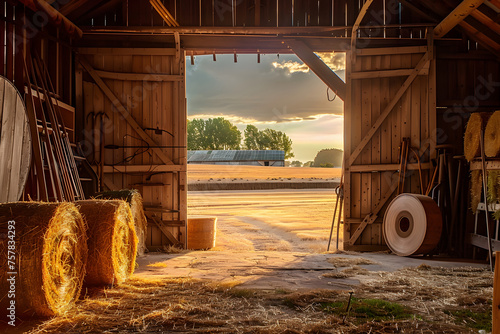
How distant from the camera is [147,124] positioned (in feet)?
24.9

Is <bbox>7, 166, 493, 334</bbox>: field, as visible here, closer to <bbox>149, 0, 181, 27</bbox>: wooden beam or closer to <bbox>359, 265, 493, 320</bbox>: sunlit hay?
<bbox>359, 265, 493, 320</bbox>: sunlit hay

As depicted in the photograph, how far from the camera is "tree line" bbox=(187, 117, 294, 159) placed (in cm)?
6044

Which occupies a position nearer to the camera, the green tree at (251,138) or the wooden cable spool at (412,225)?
the wooden cable spool at (412,225)

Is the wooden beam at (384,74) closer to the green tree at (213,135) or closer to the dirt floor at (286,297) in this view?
the dirt floor at (286,297)

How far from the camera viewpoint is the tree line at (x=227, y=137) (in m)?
60.4

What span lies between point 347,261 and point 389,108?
2896 mm

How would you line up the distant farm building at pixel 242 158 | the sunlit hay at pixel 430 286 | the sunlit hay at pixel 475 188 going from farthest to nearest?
the distant farm building at pixel 242 158 → the sunlit hay at pixel 475 188 → the sunlit hay at pixel 430 286

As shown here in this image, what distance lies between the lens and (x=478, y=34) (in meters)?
7.17

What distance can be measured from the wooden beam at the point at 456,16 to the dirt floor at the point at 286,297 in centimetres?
360

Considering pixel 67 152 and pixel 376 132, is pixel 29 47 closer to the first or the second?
pixel 67 152

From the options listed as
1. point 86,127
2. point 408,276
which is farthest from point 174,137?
point 408,276

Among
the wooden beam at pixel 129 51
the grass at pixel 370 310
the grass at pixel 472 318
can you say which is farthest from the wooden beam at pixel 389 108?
the grass at pixel 472 318

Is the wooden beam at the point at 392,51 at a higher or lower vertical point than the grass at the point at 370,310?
higher

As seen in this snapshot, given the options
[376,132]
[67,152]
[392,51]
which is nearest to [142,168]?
[67,152]
